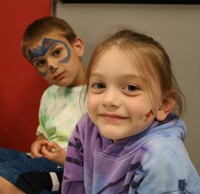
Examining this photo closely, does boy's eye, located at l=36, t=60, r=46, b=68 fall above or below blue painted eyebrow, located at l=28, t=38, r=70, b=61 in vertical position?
below

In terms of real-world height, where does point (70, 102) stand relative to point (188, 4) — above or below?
below

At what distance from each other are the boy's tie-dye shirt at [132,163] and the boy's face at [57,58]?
307mm

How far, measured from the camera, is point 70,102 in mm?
1139

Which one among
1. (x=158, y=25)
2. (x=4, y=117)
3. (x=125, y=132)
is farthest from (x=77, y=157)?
(x=4, y=117)

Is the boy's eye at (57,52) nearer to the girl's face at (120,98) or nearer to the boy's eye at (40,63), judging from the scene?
the boy's eye at (40,63)

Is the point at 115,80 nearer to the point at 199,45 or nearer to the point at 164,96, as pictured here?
the point at 164,96

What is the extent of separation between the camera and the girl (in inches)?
25.6

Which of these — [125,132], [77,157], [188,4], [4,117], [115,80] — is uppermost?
[188,4]

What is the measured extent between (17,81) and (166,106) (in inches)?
33.3

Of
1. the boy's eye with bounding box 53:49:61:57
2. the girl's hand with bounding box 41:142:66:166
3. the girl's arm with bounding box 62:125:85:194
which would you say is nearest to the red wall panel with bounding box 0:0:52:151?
the boy's eye with bounding box 53:49:61:57

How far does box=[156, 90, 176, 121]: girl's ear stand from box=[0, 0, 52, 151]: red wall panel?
0.74m

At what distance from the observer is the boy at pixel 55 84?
1.04 meters

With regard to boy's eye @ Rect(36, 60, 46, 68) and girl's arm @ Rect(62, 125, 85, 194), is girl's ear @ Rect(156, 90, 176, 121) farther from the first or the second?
boy's eye @ Rect(36, 60, 46, 68)

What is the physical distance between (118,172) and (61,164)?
345 millimetres
